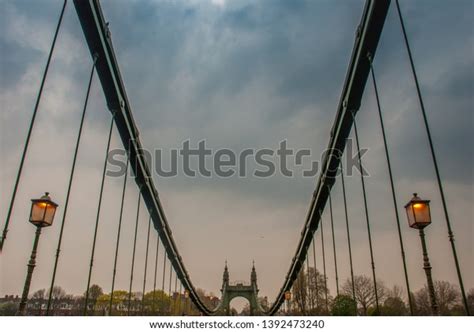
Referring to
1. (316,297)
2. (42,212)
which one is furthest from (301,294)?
(42,212)

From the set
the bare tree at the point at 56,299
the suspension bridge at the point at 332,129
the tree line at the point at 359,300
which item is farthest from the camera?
the bare tree at the point at 56,299

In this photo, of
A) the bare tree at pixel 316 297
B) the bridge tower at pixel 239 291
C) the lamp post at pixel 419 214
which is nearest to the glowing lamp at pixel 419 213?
the lamp post at pixel 419 214

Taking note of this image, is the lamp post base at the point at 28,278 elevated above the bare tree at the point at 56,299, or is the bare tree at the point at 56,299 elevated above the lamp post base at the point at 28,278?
the bare tree at the point at 56,299

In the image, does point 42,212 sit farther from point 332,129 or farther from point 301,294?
point 301,294

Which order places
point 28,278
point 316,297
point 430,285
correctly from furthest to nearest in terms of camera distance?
point 316,297, point 28,278, point 430,285

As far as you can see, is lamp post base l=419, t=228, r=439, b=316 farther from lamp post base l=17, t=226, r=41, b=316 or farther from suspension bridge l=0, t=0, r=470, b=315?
lamp post base l=17, t=226, r=41, b=316

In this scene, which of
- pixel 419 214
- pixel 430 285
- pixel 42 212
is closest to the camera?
pixel 430 285

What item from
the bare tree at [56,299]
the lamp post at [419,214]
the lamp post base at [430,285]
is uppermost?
the bare tree at [56,299]

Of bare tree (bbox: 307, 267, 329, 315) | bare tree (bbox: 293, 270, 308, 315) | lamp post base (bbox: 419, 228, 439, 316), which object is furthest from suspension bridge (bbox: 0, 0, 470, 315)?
bare tree (bbox: 293, 270, 308, 315)

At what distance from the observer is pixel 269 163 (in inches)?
837

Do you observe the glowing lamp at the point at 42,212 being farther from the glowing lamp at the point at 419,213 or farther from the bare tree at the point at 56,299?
the bare tree at the point at 56,299
